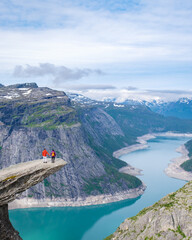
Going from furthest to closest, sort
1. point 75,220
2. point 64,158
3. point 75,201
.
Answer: point 64,158
point 75,201
point 75,220

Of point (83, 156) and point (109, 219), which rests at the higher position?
point (83, 156)

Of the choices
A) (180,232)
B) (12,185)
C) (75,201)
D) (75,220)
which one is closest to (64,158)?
(75,201)

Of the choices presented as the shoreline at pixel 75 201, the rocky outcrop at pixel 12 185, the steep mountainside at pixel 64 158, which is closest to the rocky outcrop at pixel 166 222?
the rocky outcrop at pixel 12 185

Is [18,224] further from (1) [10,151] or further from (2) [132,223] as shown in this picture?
(2) [132,223]

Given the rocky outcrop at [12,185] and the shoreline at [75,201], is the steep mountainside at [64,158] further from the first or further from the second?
the rocky outcrop at [12,185]

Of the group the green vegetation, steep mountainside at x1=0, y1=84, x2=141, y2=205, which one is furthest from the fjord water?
the green vegetation

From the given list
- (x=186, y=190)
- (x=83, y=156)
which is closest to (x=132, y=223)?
(x=186, y=190)

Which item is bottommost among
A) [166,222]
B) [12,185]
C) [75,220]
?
[75,220]

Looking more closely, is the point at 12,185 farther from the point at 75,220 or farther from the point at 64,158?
the point at 64,158
